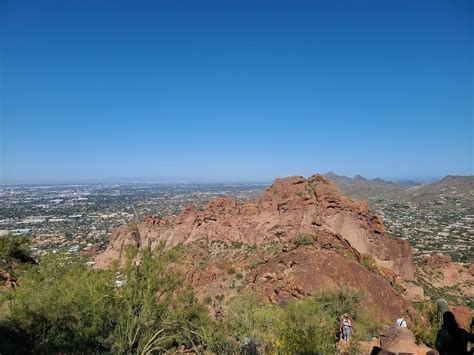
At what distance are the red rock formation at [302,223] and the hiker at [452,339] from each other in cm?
2292

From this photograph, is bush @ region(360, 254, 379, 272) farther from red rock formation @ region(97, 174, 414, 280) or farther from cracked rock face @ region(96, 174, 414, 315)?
red rock formation @ region(97, 174, 414, 280)

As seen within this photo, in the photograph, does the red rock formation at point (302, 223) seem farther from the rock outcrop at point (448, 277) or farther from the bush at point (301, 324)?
the bush at point (301, 324)

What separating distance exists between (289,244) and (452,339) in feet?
76.9

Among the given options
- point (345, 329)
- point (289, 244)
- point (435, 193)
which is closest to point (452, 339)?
point (345, 329)

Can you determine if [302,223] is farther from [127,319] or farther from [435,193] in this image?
[435,193]

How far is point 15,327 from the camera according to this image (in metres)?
12.6

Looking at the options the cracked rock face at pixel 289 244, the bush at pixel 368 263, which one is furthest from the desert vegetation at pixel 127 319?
the bush at pixel 368 263

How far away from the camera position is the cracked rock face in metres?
25.3

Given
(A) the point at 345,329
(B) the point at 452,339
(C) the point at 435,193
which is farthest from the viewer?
(C) the point at 435,193

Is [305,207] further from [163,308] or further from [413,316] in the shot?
[163,308]

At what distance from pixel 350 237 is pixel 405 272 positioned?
807 cm

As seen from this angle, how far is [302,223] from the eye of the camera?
108 feet

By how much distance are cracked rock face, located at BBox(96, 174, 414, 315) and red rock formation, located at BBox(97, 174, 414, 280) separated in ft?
0.30

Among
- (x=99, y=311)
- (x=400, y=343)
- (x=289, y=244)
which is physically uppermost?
(x=99, y=311)
